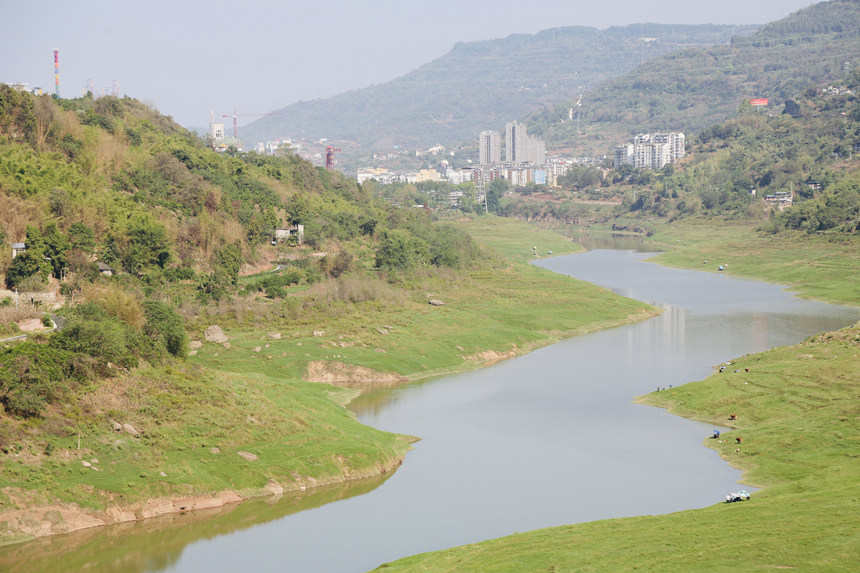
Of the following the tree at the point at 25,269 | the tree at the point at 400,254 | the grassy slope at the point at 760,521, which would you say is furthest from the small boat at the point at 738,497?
the tree at the point at 400,254

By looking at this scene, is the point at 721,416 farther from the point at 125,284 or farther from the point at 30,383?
the point at 125,284

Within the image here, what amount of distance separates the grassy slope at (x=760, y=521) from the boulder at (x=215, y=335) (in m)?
24.0

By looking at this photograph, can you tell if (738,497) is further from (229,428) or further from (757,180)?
(757,180)

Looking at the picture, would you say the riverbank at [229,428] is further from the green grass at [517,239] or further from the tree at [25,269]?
the green grass at [517,239]

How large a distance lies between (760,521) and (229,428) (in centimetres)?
1916

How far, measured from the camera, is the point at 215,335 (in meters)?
54.3

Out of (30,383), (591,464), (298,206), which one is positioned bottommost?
(591,464)

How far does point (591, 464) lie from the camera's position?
3834cm

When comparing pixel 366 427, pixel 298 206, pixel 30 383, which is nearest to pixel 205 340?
pixel 366 427

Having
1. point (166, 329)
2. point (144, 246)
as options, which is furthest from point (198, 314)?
point (166, 329)

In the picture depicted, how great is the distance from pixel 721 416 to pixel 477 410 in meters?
10.7

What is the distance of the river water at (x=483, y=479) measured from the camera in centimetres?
2997

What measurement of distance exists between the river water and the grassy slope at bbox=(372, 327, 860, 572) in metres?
1.78

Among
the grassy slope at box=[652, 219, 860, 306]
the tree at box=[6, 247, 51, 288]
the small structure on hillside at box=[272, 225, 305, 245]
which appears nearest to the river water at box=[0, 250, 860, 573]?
the tree at box=[6, 247, 51, 288]
